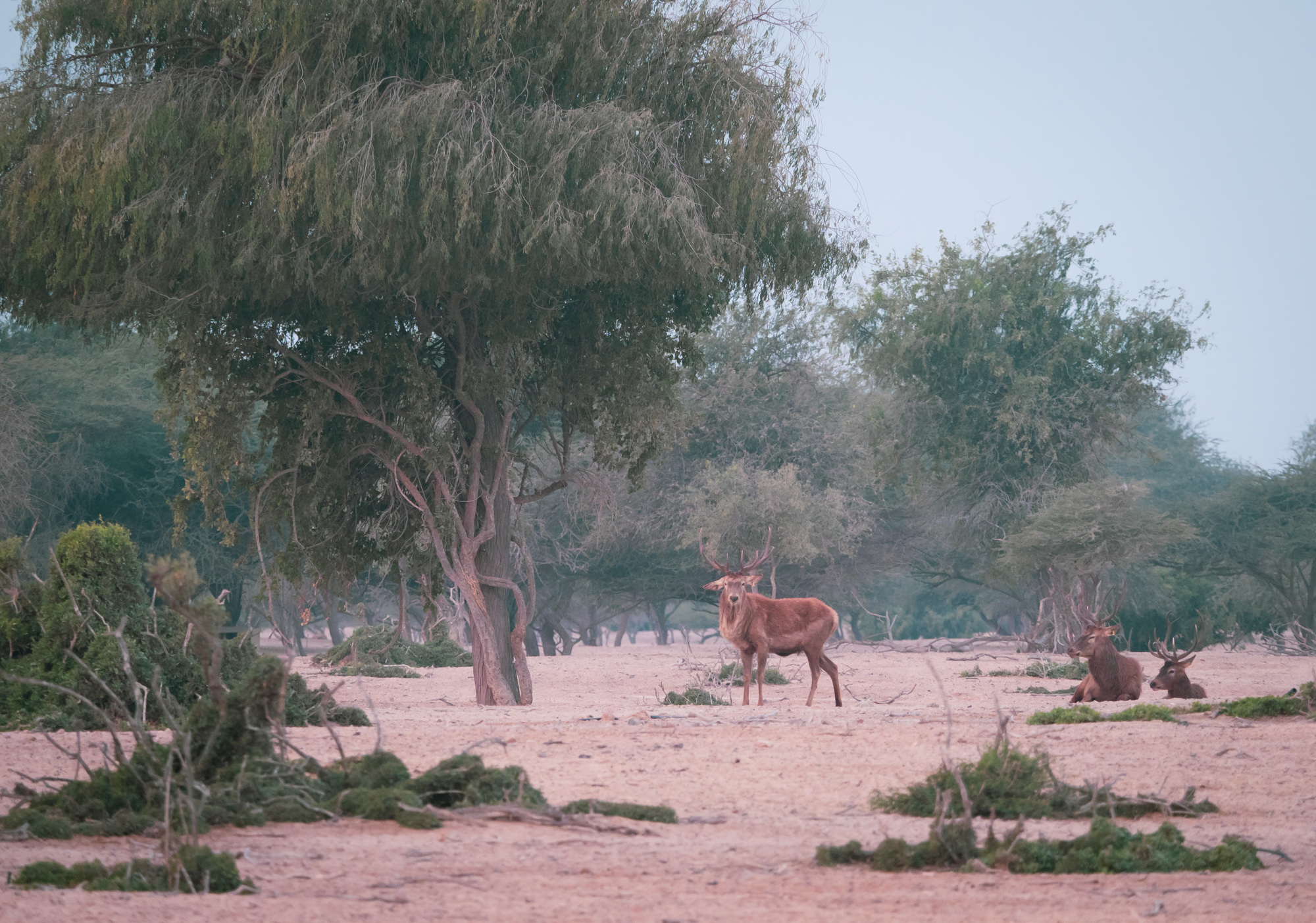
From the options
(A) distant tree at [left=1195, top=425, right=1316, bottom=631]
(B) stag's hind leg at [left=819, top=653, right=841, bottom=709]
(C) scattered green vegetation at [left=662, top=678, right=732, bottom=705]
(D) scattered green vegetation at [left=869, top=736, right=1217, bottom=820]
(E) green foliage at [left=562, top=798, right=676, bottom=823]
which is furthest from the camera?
(A) distant tree at [left=1195, top=425, right=1316, bottom=631]

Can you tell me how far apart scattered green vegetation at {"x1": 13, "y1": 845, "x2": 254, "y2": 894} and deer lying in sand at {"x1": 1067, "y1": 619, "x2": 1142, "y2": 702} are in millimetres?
10361

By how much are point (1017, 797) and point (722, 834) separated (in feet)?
5.76

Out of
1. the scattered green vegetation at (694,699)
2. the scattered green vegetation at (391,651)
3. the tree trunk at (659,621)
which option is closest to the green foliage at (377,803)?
the scattered green vegetation at (694,699)

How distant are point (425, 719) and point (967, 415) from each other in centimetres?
2260

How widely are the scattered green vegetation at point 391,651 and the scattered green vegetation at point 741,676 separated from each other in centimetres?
601

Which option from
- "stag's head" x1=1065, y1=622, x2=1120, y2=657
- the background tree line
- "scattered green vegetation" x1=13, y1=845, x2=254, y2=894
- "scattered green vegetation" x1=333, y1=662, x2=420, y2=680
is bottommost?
"scattered green vegetation" x1=333, y1=662, x2=420, y2=680

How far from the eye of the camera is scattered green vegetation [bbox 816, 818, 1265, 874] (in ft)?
17.1

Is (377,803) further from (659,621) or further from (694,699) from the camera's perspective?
(659,621)

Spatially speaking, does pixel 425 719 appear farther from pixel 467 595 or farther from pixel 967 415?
pixel 967 415

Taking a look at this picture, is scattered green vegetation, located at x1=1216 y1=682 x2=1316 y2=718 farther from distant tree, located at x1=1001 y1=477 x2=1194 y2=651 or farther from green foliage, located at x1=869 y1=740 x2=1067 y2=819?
distant tree, located at x1=1001 y1=477 x2=1194 y2=651

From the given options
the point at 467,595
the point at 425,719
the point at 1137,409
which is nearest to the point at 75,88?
the point at 467,595

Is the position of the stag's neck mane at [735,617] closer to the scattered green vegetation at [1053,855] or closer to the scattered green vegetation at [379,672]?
the scattered green vegetation at [1053,855]

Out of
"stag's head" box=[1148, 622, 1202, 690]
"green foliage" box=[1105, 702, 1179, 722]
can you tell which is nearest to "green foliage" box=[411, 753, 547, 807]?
"green foliage" box=[1105, 702, 1179, 722]

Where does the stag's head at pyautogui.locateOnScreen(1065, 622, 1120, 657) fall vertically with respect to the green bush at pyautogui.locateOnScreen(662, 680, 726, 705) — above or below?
above
